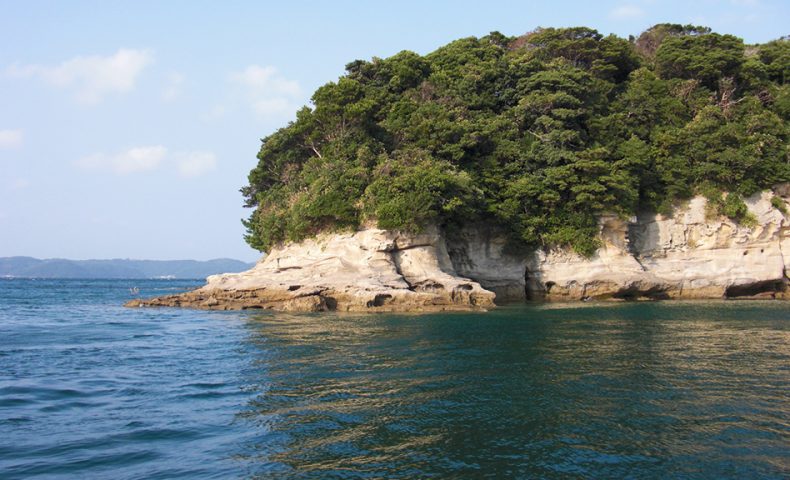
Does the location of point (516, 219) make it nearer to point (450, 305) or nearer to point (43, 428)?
point (450, 305)

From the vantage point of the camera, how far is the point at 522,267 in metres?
33.3

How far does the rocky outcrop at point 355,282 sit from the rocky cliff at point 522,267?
0.06 m

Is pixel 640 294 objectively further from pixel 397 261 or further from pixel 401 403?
pixel 401 403

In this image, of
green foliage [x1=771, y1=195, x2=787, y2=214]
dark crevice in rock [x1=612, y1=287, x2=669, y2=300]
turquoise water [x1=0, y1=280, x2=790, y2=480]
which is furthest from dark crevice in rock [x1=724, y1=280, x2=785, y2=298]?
turquoise water [x1=0, y1=280, x2=790, y2=480]

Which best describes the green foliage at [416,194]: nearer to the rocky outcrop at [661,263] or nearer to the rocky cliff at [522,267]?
the rocky cliff at [522,267]

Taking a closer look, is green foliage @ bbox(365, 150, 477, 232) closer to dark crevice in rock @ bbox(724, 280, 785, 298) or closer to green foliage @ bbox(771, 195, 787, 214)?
dark crevice in rock @ bbox(724, 280, 785, 298)

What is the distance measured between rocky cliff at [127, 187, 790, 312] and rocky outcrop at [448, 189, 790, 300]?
0.20 ft

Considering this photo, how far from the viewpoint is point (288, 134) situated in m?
37.2

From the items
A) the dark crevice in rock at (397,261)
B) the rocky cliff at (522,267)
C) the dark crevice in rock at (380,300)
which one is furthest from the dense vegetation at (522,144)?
the dark crevice in rock at (380,300)

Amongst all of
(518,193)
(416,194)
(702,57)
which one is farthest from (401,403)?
(702,57)

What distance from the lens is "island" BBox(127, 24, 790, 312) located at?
29.0 metres

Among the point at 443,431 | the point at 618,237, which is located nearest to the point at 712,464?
the point at 443,431

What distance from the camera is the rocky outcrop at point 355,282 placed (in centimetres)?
2631

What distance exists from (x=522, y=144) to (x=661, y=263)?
36.7 ft
